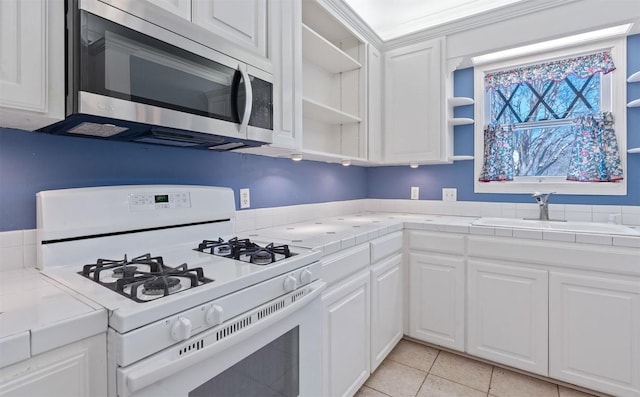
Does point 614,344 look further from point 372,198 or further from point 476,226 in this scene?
point 372,198

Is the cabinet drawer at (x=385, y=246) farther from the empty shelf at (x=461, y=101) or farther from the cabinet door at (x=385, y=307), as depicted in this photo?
the empty shelf at (x=461, y=101)

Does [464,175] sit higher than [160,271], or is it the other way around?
[464,175]

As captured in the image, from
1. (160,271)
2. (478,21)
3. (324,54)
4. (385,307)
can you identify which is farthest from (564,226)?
(160,271)

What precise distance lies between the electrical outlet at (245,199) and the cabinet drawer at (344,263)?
0.66 meters

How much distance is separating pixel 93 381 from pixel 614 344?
236 centimetres

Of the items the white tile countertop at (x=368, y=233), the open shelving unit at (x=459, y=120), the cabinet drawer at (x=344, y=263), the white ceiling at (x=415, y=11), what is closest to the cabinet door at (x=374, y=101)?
the white ceiling at (x=415, y=11)

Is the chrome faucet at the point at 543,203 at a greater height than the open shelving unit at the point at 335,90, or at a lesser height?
lesser

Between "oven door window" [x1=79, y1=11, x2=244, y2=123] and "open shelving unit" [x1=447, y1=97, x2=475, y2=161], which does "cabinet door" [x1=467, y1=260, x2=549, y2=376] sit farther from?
"oven door window" [x1=79, y1=11, x2=244, y2=123]

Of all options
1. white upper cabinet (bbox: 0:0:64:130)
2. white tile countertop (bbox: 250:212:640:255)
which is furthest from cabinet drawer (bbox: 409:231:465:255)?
white upper cabinet (bbox: 0:0:64:130)

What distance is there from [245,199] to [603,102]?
2558mm

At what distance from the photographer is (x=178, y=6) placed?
1.21 m

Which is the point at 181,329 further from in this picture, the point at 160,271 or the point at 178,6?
the point at 178,6

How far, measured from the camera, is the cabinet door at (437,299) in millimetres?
2178

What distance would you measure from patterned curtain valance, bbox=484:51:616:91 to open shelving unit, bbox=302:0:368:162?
111 cm
